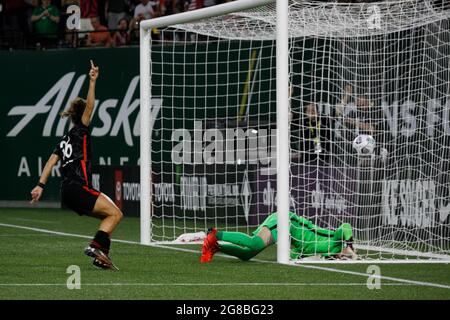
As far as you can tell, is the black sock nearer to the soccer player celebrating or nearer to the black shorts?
the soccer player celebrating

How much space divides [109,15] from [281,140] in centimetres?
1402

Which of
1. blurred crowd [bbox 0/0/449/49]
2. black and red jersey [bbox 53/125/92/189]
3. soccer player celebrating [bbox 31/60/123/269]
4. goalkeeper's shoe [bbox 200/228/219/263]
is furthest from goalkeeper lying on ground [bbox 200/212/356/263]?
blurred crowd [bbox 0/0/449/49]

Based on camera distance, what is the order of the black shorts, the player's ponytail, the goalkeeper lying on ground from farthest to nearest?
the goalkeeper lying on ground
the player's ponytail
the black shorts

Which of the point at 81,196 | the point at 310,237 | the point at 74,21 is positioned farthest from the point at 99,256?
the point at 74,21

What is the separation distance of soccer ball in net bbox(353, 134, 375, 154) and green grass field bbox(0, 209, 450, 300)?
1.86m

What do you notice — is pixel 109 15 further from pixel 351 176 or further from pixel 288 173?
pixel 288 173

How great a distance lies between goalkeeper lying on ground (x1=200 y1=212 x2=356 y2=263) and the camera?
13992 mm

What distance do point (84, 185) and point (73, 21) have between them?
48.4ft

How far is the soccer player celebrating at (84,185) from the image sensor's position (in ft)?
43.3

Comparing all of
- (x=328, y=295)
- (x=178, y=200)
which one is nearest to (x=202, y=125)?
(x=178, y=200)

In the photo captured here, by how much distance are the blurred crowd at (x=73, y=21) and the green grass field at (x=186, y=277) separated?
9.79 meters

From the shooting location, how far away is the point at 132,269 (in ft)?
44.0

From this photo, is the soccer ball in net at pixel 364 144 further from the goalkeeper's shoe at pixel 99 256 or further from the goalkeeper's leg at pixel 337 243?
the goalkeeper's shoe at pixel 99 256

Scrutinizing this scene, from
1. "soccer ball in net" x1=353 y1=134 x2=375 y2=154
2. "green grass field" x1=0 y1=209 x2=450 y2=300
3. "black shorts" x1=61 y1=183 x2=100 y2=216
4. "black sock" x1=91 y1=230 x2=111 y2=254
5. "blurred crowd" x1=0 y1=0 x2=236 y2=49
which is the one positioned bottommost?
"green grass field" x1=0 y1=209 x2=450 y2=300
